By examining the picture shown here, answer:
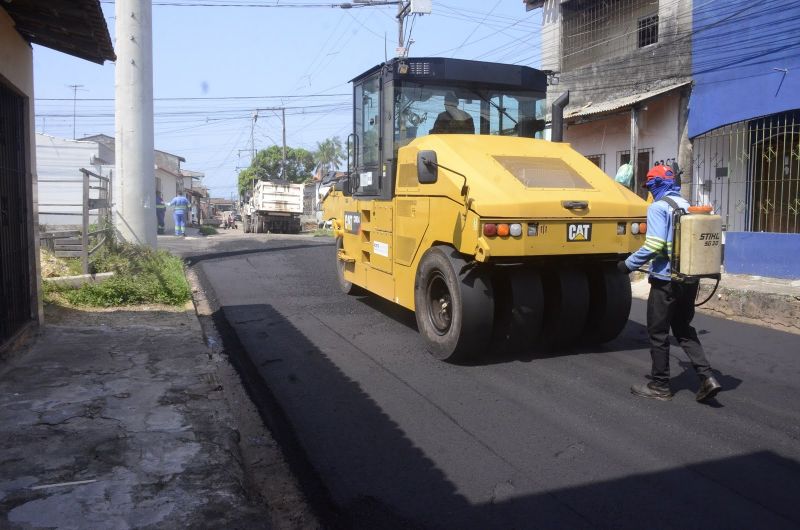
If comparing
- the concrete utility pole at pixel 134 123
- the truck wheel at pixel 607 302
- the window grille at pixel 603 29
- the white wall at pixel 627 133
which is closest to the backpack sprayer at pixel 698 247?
the truck wheel at pixel 607 302

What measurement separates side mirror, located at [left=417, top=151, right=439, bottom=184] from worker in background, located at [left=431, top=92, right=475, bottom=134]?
55.6 inches

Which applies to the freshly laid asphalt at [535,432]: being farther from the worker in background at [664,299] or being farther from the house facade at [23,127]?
the house facade at [23,127]

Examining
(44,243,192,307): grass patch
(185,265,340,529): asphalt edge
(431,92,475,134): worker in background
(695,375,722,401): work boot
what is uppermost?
(431,92,475,134): worker in background

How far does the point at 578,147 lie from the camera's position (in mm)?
16797

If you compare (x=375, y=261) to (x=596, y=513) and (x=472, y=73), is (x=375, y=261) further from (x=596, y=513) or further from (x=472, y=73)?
(x=596, y=513)

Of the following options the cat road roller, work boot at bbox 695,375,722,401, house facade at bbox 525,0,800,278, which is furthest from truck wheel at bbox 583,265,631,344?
house facade at bbox 525,0,800,278

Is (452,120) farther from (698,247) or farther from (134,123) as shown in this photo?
(134,123)

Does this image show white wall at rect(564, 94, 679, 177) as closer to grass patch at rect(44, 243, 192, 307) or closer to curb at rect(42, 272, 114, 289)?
grass patch at rect(44, 243, 192, 307)

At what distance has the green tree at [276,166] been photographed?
5307 cm

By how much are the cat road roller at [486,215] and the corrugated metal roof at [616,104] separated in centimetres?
611

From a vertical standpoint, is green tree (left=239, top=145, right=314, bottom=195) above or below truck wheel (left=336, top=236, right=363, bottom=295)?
above

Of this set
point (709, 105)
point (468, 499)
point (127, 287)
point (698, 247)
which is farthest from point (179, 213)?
point (468, 499)

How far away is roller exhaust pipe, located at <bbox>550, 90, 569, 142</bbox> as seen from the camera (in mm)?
7352

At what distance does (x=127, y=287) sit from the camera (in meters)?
9.15
